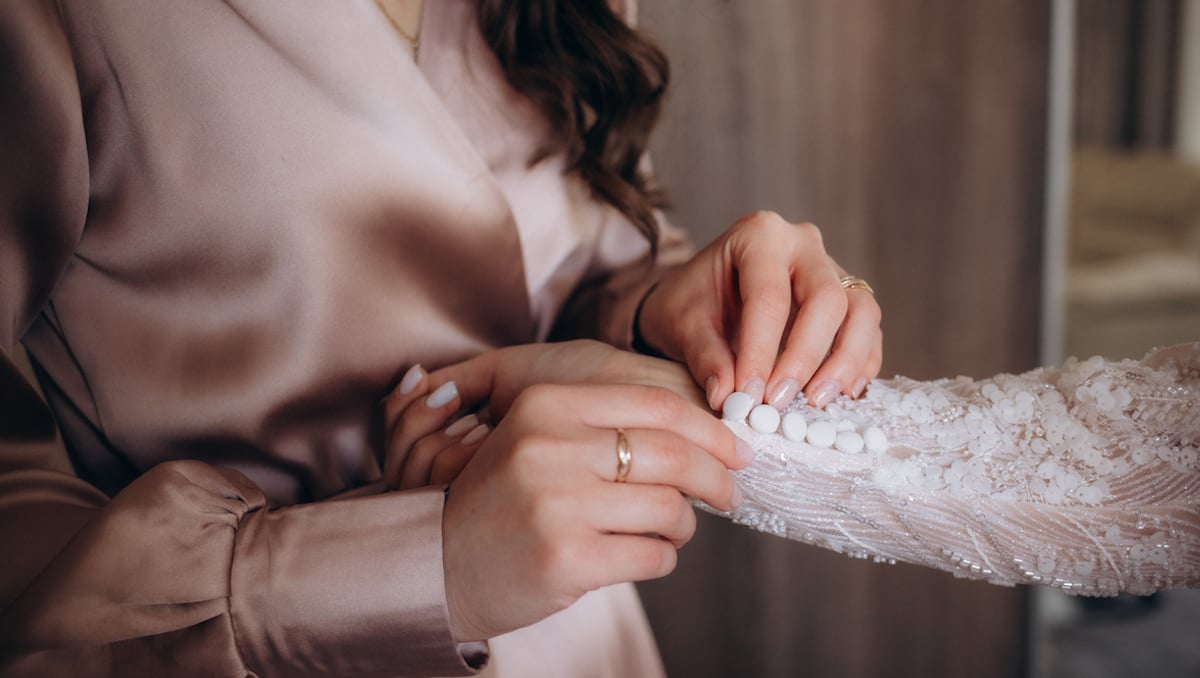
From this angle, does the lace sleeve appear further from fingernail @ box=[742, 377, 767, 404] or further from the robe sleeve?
the robe sleeve

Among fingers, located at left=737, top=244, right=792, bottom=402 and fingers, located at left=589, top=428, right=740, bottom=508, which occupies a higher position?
fingers, located at left=737, top=244, right=792, bottom=402

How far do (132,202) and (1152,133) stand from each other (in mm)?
3075

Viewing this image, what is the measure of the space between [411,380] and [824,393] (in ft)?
1.09

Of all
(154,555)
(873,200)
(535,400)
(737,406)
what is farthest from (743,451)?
(873,200)

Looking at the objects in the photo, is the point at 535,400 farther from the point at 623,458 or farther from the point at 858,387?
the point at 858,387

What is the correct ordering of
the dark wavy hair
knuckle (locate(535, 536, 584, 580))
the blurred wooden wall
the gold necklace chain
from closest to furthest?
knuckle (locate(535, 536, 584, 580)) → the gold necklace chain → the dark wavy hair → the blurred wooden wall

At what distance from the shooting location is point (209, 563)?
47 cm

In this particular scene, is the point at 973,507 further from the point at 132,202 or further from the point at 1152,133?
the point at 1152,133

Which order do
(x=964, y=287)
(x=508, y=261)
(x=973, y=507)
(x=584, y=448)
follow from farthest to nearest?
(x=964, y=287) → (x=508, y=261) → (x=973, y=507) → (x=584, y=448)

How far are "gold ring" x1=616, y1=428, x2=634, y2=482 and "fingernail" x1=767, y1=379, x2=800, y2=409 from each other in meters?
0.16

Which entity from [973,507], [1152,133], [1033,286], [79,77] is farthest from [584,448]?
[1152,133]

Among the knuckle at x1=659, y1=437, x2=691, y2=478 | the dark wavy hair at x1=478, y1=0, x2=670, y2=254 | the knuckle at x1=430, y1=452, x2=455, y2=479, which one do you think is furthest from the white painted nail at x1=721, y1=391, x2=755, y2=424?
the dark wavy hair at x1=478, y1=0, x2=670, y2=254

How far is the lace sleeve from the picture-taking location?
565 mm

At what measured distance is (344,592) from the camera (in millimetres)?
476
